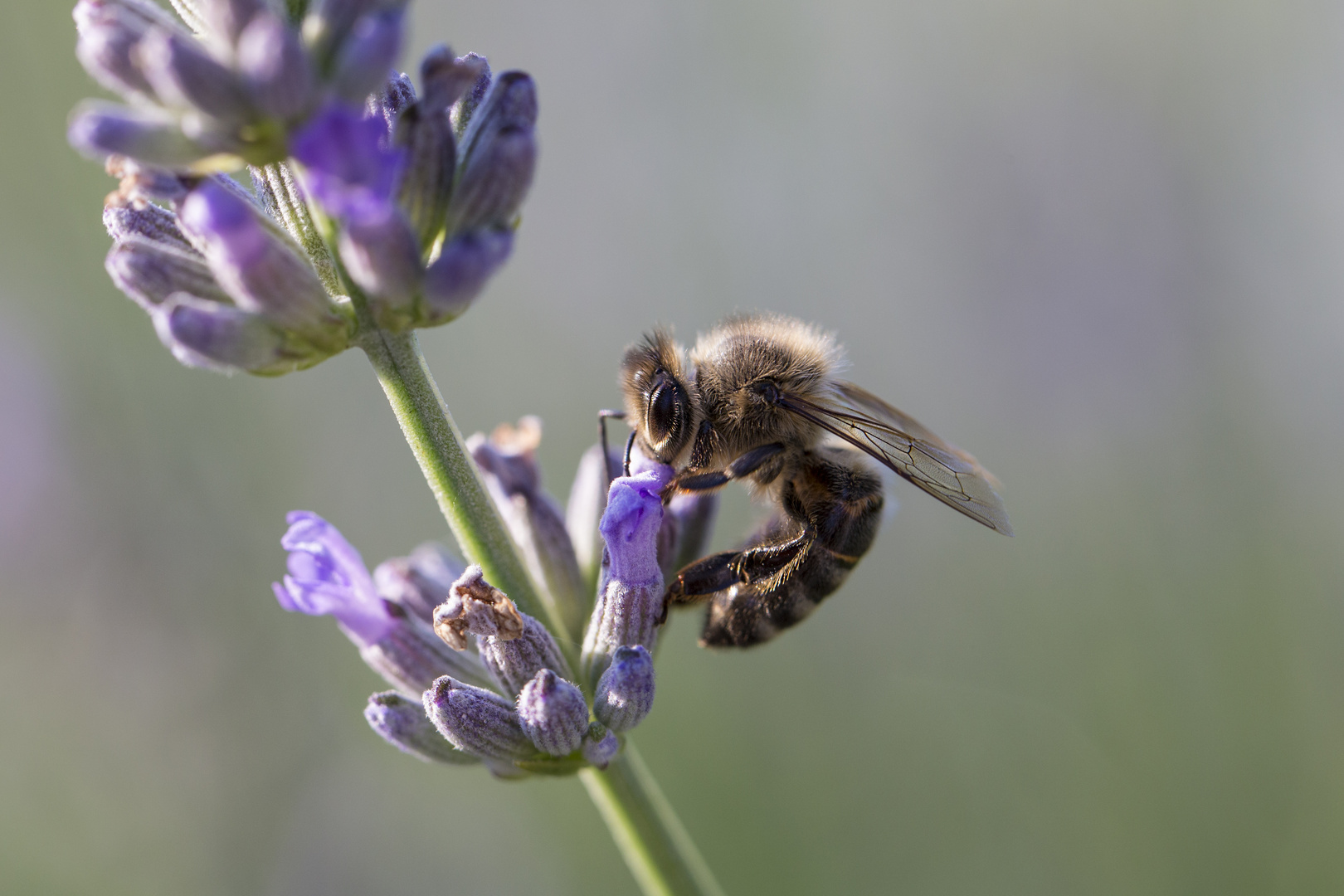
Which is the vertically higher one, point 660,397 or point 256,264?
point 256,264

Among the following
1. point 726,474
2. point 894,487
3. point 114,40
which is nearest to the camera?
point 114,40

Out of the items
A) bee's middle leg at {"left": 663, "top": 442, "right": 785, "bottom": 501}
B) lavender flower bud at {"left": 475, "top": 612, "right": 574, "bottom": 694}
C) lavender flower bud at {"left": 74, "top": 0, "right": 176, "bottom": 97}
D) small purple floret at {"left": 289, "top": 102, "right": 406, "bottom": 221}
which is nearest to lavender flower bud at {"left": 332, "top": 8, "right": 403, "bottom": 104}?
small purple floret at {"left": 289, "top": 102, "right": 406, "bottom": 221}

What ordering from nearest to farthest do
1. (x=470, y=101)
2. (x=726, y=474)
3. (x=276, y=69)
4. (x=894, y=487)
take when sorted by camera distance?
(x=276, y=69)
(x=470, y=101)
(x=726, y=474)
(x=894, y=487)

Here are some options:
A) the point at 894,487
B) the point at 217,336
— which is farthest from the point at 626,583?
the point at 894,487

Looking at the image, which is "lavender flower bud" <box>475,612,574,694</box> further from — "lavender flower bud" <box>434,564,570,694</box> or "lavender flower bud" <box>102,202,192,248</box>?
"lavender flower bud" <box>102,202,192,248</box>

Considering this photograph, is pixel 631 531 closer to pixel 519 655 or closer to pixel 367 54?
pixel 519 655

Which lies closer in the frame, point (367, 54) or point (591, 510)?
point (367, 54)

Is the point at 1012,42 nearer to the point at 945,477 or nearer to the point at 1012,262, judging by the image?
the point at 1012,262
